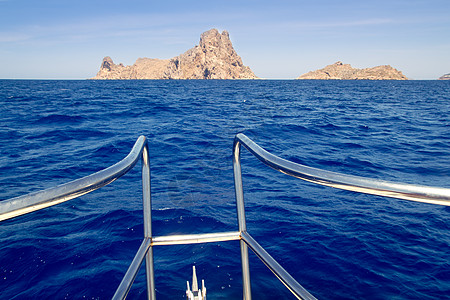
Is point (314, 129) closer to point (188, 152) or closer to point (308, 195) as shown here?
point (188, 152)

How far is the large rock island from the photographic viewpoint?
153 metres

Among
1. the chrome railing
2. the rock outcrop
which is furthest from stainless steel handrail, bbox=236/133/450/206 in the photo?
the rock outcrop

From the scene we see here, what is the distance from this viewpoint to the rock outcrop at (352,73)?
147000 mm

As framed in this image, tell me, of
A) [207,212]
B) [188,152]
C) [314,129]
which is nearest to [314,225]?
[207,212]

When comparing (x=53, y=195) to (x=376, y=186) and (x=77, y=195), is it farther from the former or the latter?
(x=376, y=186)

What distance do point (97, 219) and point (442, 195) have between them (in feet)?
14.9

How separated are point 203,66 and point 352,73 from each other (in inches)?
3199

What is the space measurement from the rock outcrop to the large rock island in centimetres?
4047

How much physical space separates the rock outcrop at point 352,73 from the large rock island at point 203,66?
40475mm

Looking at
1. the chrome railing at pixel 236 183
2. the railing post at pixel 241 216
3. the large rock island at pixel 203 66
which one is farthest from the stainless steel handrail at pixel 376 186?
the large rock island at pixel 203 66

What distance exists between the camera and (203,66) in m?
154

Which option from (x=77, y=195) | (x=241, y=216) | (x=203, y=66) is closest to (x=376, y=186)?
(x=77, y=195)

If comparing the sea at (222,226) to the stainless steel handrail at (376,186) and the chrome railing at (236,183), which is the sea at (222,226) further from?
the stainless steel handrail at (376,186)

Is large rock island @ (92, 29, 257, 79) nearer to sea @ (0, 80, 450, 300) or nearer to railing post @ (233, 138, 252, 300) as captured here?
sea @ (0, 80, 450, 300)
